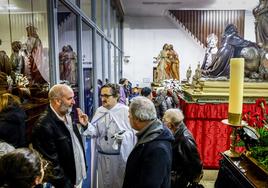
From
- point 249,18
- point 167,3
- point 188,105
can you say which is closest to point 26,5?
point 188,105

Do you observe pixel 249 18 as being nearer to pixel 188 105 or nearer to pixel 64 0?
pixel 188 105

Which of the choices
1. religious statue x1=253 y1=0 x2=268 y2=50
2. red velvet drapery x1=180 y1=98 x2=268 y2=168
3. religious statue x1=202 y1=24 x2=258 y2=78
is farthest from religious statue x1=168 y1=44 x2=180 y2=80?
religious statue x1=253 y1=0 x2=268 y2=50

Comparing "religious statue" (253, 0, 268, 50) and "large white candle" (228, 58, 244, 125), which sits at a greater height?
"religious statue" (253, 0, 268, 50)

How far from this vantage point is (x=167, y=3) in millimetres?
9344

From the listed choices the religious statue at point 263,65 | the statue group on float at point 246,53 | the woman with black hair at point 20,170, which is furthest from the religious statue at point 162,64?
the woman with black hair at point 20,170

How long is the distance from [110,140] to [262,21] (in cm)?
244

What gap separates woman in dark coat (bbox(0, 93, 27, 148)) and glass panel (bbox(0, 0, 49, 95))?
94 millimetres

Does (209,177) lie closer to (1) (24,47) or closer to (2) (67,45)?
(2) (67,45)

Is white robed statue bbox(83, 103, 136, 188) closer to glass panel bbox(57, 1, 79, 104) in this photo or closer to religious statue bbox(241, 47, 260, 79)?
glass panel bbox(57, 1, 79, 104)

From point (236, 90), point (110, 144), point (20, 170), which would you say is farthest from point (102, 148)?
point (20, 170)

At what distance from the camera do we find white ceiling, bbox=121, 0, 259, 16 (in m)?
9.20

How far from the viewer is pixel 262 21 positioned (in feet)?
11.3

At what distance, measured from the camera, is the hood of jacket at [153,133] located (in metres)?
1.72

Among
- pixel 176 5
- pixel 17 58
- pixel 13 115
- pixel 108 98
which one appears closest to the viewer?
pixel 13 115
